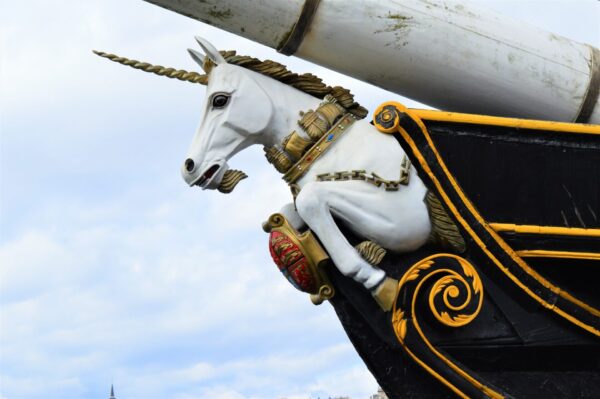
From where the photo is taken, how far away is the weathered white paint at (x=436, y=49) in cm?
786

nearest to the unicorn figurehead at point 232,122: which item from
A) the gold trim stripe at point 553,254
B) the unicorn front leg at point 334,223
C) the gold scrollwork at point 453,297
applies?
the unicorn front leg at point 334,223

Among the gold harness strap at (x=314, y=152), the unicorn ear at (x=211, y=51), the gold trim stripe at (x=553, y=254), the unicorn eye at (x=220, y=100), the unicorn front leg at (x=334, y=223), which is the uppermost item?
the unicorn ear at (x=211, y=51)

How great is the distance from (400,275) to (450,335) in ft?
1.33

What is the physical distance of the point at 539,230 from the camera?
764cm

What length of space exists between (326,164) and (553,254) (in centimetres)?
129

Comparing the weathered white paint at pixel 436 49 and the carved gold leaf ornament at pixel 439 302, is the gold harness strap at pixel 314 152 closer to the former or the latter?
the weathered white paint at pixel 436 49

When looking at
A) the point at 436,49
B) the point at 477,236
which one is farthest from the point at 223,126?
the point at 477,236

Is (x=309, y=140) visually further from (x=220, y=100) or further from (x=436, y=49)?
(x=436, y=49)

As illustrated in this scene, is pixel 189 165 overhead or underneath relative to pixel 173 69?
underneath

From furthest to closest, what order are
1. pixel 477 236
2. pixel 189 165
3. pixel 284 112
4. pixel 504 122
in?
pixel 284 112 → pixel 189 165 → pixel 504 122 → pixel 477 236

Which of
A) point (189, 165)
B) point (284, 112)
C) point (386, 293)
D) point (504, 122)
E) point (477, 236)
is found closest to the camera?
point (386, 293)

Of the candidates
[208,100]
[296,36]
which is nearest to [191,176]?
[208,100]

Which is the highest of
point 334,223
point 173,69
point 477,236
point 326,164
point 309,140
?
point 173,69

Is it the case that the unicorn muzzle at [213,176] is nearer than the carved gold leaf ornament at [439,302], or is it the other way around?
the carved gold leaf ornament at [439,302]
